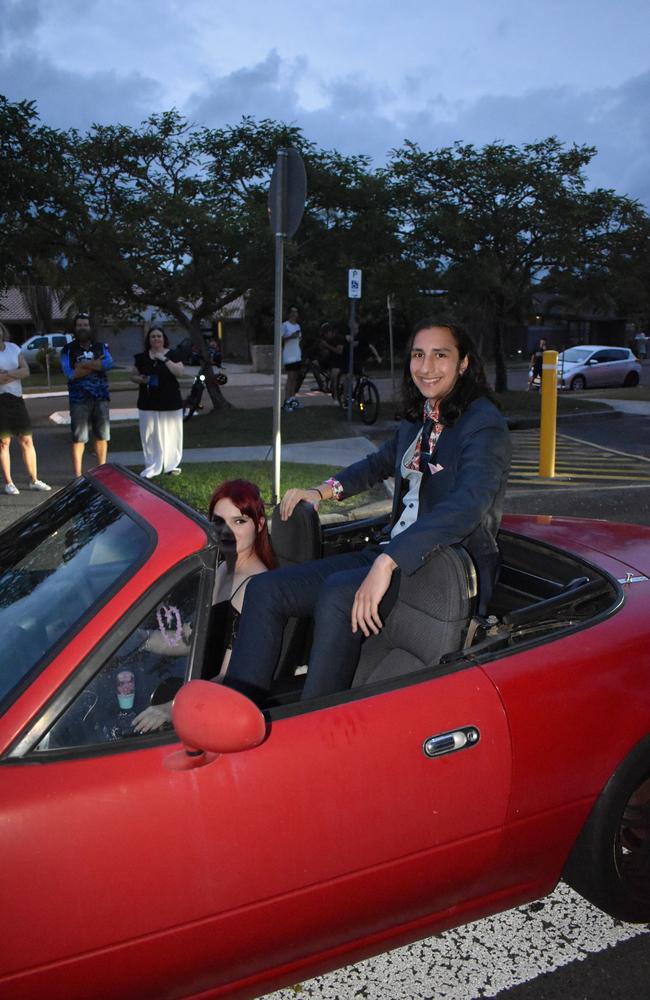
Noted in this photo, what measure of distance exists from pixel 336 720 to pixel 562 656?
0.68 m

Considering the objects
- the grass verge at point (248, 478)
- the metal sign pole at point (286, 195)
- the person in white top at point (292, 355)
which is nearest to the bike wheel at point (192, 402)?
the person in white top at point (292, 355)

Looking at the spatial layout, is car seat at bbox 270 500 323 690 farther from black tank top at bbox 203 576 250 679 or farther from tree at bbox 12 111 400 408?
tree at bbox 12 111 400 408

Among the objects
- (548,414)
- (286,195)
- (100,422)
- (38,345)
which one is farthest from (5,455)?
(38,345)

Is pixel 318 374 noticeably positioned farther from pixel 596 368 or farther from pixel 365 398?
pixel 596 368

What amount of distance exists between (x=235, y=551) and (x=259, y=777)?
1.13 metres

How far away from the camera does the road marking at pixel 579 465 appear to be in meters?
10.1

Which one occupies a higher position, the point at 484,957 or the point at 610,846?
the point at 610,846

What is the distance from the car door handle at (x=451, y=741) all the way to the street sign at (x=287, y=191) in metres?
6.02

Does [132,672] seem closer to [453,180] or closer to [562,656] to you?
[562,656]

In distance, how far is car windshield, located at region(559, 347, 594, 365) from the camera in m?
28.0

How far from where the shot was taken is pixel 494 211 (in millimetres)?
17422

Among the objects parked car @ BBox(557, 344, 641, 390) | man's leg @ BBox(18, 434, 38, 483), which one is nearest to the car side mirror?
man's leg @ BBox(18, 434, 38, 483)

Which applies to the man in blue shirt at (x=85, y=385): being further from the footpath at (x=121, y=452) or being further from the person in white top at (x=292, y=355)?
the person in white top at (x=292, y=355)

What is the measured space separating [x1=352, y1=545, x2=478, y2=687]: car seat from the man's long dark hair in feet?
2.20
